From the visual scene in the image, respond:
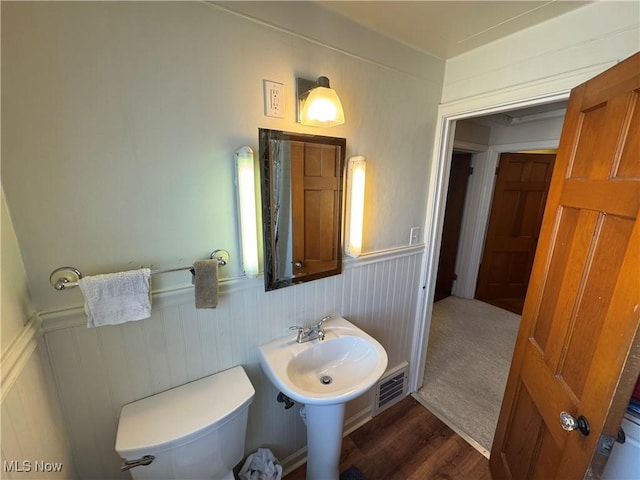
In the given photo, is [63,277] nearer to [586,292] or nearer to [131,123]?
[131,123]

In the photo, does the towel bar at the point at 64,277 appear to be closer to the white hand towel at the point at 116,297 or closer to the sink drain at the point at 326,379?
the white hand towel at the point at 116,297

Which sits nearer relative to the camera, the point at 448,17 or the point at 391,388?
the point at 448,17

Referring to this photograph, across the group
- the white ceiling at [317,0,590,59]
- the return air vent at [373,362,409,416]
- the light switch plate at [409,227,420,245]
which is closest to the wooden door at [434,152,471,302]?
the light switch plate at [409,227,420,245]

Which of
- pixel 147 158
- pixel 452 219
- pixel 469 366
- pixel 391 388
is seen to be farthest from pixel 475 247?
pixel 147 158

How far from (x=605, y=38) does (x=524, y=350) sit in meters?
1.34

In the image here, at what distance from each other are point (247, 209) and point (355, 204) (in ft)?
1.90

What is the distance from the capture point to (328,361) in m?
1.36

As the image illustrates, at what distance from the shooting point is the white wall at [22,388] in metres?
0.64

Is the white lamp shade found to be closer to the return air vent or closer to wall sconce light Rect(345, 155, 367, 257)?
wall sconce light Rect(345, 155, 367, 257)

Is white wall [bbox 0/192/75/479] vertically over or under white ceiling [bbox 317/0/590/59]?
under

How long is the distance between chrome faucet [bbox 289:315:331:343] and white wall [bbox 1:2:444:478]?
0.22 feet

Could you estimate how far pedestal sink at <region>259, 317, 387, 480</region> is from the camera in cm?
118

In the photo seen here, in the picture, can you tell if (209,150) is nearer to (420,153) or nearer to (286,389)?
(286,389)

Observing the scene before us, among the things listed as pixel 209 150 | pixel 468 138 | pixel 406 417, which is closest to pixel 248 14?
pixel 209 150
